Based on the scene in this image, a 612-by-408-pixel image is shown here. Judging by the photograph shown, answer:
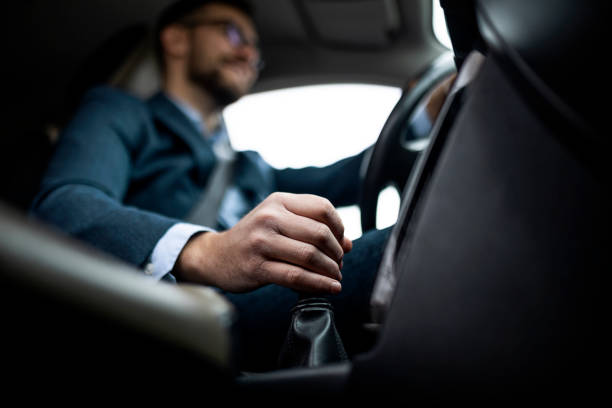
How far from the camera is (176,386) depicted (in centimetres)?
24

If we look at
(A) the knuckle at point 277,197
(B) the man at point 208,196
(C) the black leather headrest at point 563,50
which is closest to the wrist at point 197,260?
(B) the man at point 208,196

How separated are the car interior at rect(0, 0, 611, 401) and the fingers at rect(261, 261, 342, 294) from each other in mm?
106

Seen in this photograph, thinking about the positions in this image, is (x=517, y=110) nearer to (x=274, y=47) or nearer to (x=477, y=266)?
(x=477, y=266)

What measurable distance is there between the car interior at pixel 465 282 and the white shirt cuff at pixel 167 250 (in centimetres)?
30

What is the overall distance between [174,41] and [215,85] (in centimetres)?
16

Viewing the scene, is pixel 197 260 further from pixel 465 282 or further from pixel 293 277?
pixel 465 282

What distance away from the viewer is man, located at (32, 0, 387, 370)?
1.59 ft

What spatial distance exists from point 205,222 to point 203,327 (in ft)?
2.66

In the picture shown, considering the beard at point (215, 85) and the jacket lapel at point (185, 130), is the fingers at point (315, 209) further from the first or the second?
the beard at point (215, 85)

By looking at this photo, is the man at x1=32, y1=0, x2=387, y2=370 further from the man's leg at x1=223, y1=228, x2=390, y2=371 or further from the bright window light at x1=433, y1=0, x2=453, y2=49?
the bright window light at x1=433, y1=0, x2=453, y2=49

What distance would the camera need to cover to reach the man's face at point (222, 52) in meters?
1.49

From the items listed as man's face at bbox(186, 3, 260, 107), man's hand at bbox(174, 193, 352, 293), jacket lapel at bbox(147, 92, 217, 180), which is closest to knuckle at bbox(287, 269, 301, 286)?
man's hand at bbox(174, 193, 352, 293)

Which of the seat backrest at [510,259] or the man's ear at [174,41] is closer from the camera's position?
the seat backrest at [510,259]

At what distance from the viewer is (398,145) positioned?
898 mm
